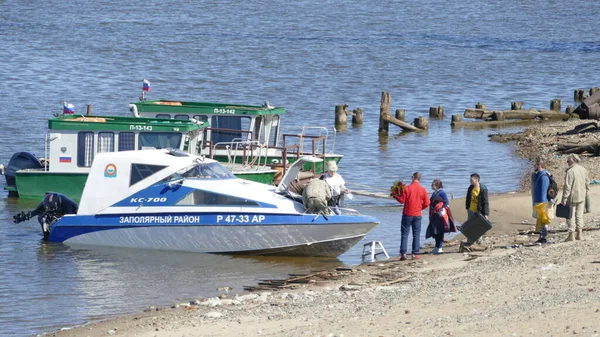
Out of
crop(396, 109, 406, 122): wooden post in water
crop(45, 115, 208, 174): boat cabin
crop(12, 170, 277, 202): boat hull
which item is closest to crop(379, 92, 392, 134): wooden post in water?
crop(396, 109, 406, 122): wooden post in water

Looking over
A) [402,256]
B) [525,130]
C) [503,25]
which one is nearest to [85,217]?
[402,256]

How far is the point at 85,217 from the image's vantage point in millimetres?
23891

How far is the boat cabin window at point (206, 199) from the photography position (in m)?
22.8

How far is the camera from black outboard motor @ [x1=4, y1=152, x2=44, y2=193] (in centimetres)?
3011

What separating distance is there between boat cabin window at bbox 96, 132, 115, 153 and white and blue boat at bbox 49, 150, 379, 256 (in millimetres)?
4377

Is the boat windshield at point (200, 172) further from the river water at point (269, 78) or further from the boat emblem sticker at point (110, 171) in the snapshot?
the river water at point (269, 78)

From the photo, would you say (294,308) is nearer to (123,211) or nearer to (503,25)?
(123,211)

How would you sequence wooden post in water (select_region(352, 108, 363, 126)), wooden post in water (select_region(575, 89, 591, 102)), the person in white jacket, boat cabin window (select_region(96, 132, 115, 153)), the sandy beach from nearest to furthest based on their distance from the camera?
the sandy beach
the person in white jacket
boat cabin window (select_region(96, 132, 115, 153))
wooden post in water (select_region(352, 108, 363, 126))
wooden post in water (select_region(575, 89, 591, 102))

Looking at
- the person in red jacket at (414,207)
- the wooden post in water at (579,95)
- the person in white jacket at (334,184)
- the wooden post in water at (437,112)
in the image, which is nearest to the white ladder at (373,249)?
the person in red jacket at (414,207)

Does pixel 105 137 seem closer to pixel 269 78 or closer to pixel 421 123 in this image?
pixel 421 123

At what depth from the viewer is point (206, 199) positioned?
23.0 metres

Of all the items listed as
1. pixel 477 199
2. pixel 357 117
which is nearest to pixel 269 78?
pixel 357 117

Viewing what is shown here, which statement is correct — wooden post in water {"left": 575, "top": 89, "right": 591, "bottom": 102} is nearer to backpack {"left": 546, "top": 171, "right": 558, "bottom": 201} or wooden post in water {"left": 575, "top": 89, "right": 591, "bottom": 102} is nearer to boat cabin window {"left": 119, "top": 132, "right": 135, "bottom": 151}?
boat cabin window {"left": 119, "top": 132, "right": 135, "bottom": 151}

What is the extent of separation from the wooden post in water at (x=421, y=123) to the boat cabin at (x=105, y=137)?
17.0 metres
